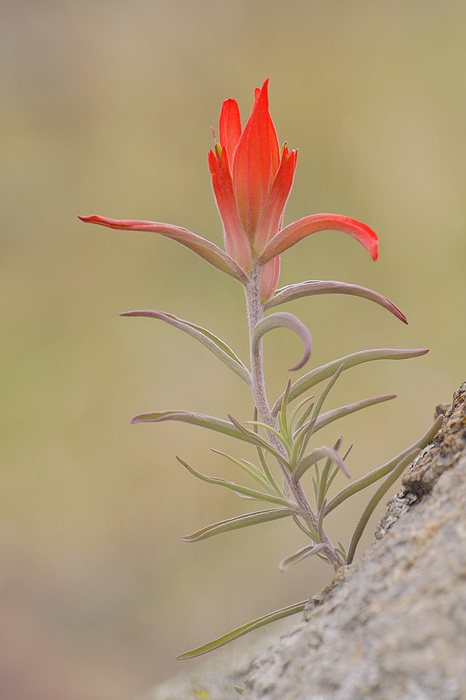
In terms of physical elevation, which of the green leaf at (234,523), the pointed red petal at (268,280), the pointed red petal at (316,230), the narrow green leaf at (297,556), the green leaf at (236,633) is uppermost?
the pointed red petal at (316,230)

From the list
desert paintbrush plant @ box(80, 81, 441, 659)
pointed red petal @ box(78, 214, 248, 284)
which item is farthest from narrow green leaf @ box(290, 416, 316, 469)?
pointed red petal @ box(78, 214, 248, 284)

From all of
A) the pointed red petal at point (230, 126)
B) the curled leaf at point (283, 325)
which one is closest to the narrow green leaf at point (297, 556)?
the curled leaf at point (283, 325)

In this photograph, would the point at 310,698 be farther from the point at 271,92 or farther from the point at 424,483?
the point at 271,92

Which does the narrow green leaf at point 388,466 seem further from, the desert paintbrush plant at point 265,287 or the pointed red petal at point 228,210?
the pointed red petal at point 228,210

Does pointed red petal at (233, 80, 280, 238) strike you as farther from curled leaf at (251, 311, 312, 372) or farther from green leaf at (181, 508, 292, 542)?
green leaf at (181, 508, 292, 542)

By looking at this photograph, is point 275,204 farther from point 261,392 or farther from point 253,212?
point 261,392

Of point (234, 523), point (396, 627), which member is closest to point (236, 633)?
point (234, 523)

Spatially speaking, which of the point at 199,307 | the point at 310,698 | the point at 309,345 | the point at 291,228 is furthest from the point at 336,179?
the point at 310,698
